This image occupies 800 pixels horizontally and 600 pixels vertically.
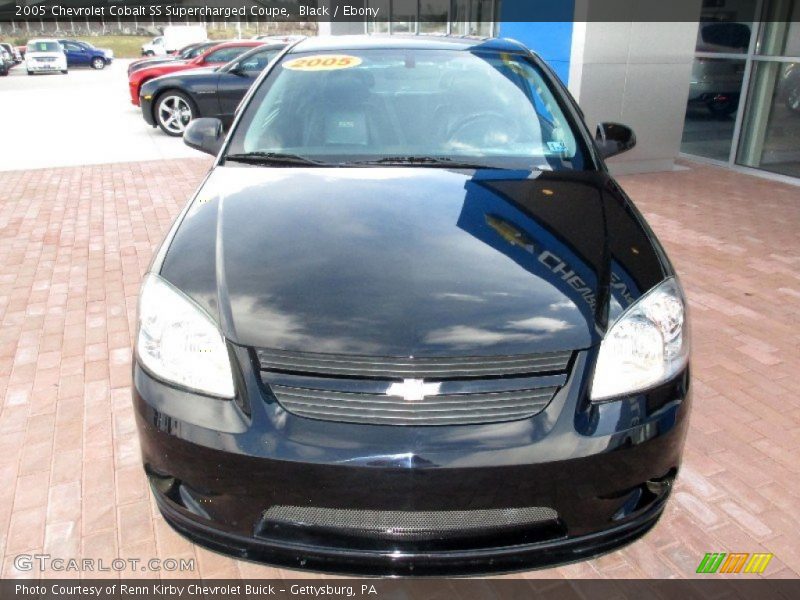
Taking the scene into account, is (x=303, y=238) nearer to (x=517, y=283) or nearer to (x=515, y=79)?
(x=517, y=283)

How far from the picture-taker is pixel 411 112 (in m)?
3.10

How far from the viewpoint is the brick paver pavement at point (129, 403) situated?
2273 millimetres

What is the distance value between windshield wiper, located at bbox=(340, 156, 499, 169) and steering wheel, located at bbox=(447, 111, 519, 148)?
0.59 ft

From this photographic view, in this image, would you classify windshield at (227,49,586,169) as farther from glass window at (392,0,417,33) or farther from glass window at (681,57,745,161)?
glass window at (392,0,417,33)

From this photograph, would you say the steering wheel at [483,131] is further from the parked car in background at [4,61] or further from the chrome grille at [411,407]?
the parked car in background at [4,61]

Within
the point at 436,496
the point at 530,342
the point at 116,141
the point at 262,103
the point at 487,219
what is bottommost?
the point at 116,141

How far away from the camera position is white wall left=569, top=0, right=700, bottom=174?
7457 millimetres

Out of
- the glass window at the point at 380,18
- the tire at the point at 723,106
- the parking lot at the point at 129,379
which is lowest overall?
the parking lot at the point at 129,379

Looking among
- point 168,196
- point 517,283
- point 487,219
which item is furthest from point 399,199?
point 168,196

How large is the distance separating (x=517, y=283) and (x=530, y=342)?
258 mm

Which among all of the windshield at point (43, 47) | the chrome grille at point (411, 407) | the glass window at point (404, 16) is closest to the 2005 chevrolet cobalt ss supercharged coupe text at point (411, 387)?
the chrome grille at point (411, 407)

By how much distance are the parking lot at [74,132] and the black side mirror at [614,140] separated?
7628 millimetres

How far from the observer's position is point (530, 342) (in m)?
1.78

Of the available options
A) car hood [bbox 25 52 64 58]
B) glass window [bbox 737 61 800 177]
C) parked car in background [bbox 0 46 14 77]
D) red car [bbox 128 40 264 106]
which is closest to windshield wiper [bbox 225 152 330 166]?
glass window [bbox 737 61 800 177]
